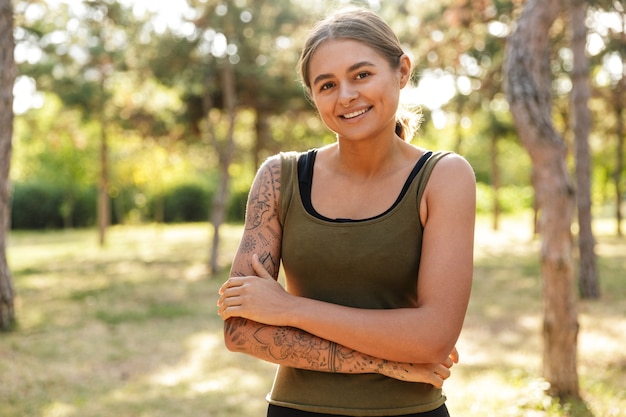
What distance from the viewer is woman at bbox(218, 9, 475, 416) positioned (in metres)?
1.84

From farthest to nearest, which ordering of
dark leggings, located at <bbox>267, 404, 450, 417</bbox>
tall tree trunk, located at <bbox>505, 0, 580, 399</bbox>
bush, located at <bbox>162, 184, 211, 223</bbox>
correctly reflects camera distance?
bush, located at <bbox>162, 184, 211, 223</bbox> → tall tree trunk, located at <bbox>505, 0, 580, 399</bbox> → dark leggings, located at <bbox>267, 404, 450, 417</bbox>

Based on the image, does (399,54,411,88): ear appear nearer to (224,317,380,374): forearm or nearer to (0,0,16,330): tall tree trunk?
(224,317,380,374): forearm

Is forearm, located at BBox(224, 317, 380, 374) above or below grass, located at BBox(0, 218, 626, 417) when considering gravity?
above

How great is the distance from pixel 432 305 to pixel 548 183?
3.81 metres

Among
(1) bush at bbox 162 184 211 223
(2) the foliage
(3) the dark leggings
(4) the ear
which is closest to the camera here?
(3) the dark leggings

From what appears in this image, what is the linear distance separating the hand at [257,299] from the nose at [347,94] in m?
0.54

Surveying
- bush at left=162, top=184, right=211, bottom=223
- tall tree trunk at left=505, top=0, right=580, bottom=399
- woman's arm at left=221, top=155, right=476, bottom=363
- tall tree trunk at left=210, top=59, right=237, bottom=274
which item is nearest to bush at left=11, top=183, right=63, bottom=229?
bush at left=162, top=184, right=211, bottom=223

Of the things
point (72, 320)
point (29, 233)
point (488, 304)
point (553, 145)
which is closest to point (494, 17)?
point (488, 304)

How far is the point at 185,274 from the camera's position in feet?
50.2

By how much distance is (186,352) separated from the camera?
8273mm

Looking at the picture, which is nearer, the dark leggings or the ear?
the dark leggings

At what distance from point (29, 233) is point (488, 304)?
2895 centimetres

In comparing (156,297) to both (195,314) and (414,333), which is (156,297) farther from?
(414,333)

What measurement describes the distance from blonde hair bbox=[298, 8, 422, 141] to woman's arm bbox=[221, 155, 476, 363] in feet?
1.24
